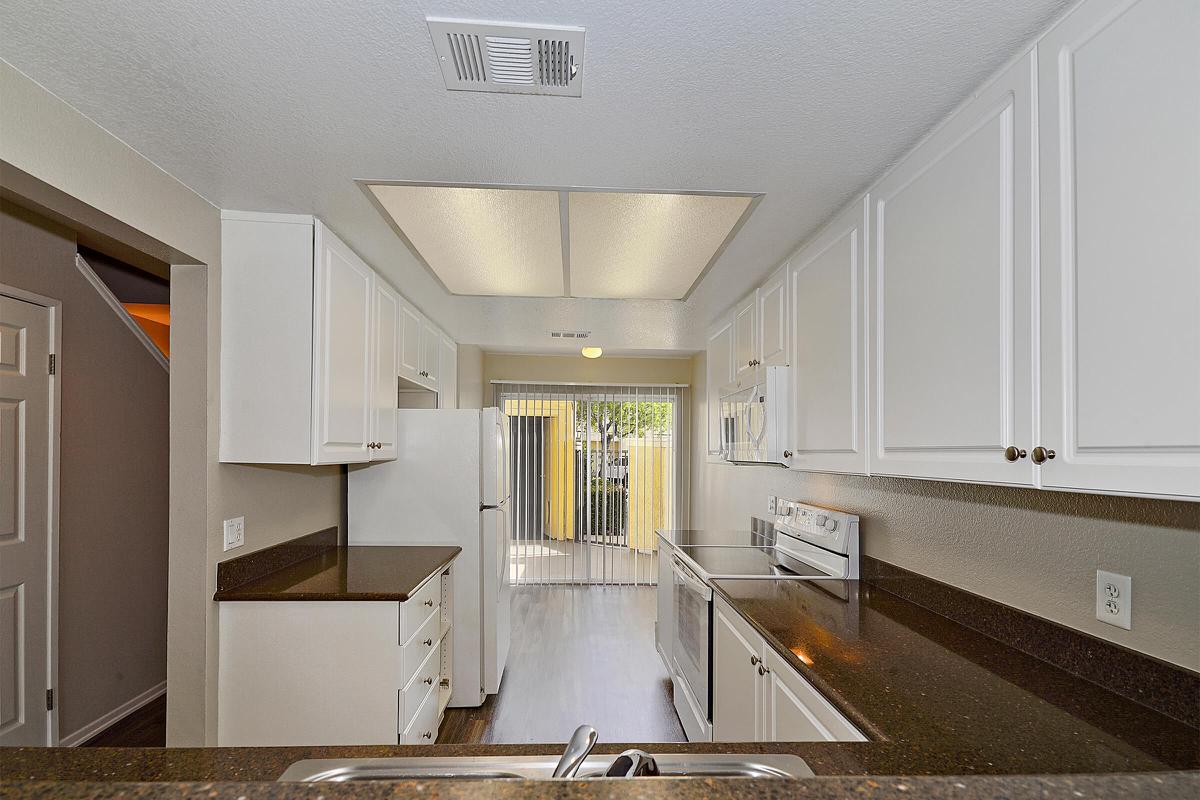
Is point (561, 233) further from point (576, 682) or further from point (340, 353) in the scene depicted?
point (576, 682)

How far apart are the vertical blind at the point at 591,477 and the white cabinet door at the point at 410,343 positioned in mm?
2422

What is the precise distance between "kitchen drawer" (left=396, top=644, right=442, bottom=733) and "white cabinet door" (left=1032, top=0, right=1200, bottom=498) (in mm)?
2278

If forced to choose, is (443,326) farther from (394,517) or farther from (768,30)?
(768,30)

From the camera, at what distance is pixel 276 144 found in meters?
1.81

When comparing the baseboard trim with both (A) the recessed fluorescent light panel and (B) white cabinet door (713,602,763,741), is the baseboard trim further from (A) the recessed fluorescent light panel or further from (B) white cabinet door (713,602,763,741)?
(B) white cabinet door (713,602,763,741)

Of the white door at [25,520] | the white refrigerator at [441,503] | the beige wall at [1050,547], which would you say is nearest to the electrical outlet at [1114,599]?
the beige wall at [1050,547]

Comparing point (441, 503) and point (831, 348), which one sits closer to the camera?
point (831, 348)

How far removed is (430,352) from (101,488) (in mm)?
1867

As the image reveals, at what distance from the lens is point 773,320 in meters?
2.90

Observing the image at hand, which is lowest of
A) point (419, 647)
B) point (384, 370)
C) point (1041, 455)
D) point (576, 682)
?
point (576, 682)

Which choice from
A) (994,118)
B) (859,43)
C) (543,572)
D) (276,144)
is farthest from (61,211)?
(543,572)

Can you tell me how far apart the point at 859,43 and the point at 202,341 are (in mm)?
2232

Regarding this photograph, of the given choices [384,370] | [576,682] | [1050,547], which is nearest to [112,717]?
[384,370]

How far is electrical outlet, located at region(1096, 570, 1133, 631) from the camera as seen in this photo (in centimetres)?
138
